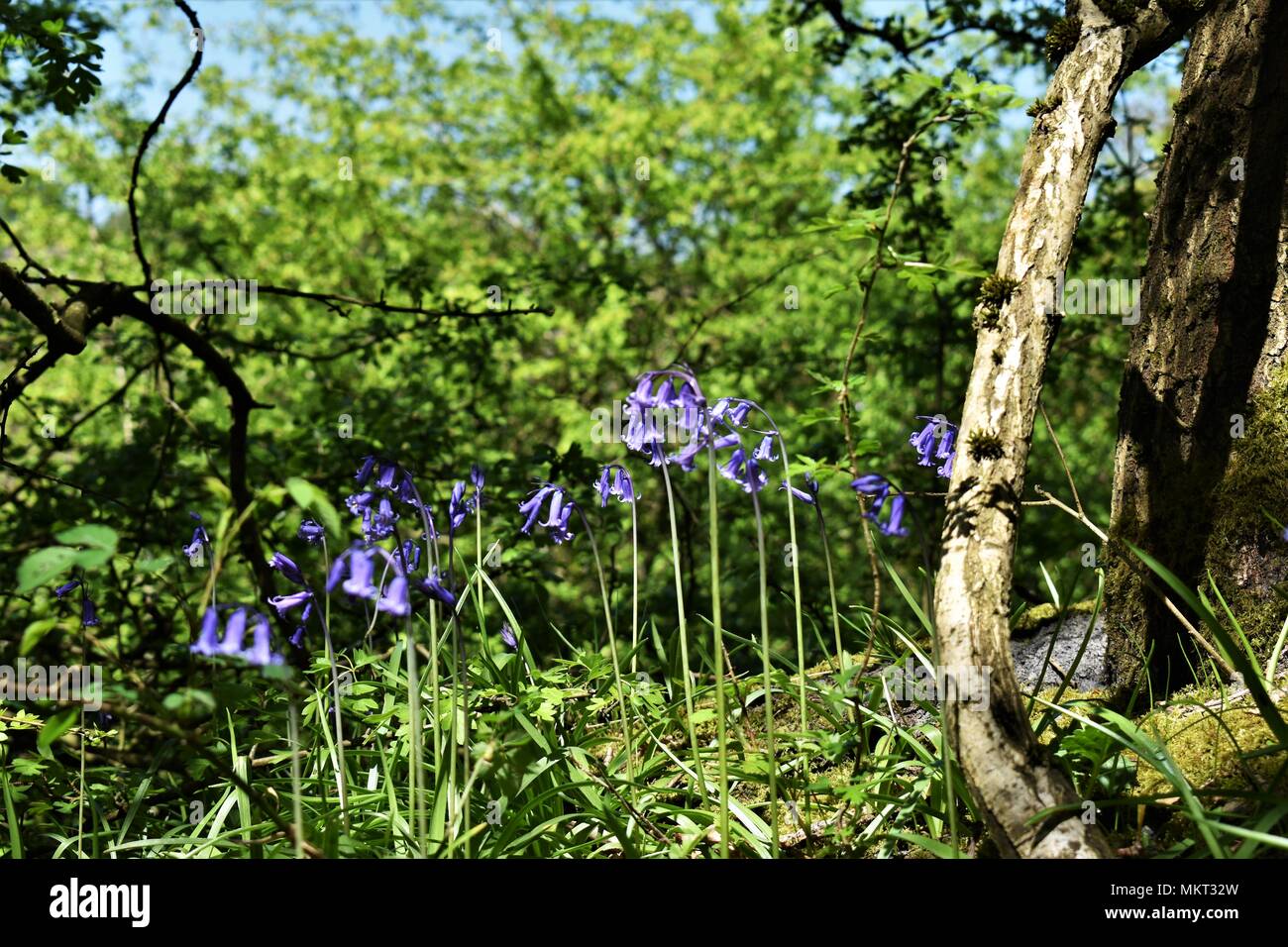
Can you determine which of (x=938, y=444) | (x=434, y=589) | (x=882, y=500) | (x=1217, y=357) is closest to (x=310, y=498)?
(x=434, y=589)

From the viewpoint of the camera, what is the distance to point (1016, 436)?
2.32 m

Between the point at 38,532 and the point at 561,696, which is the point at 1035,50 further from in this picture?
the point at 38,532

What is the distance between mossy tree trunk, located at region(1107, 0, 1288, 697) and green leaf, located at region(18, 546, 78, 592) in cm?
282

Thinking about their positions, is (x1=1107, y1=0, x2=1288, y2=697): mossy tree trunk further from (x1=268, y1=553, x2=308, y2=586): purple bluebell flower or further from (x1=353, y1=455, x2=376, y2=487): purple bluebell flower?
(x1=268, y1=553, x2=308, y2=586): purple bluebell flower

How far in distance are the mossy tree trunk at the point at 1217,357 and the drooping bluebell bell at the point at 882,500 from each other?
3.56 feet

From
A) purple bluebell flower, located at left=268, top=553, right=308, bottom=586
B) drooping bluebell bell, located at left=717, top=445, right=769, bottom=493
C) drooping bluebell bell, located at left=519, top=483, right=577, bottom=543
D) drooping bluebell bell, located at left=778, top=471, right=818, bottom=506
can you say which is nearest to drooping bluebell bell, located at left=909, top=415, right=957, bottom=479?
drooping bluebell bell, located at left=778, top=471, right=818, bottom=506

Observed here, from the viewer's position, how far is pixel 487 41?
14734mm

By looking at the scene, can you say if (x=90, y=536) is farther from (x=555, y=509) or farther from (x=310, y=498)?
(x=555, y=509)

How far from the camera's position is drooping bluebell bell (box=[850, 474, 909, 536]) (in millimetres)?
2137

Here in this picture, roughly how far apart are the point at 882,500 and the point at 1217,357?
1.60m

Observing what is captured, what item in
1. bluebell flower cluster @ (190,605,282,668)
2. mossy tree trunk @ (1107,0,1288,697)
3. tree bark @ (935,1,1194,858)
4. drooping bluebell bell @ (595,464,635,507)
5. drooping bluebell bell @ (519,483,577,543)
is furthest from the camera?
mossy tree trunk @ (1107,0,1288,697)
